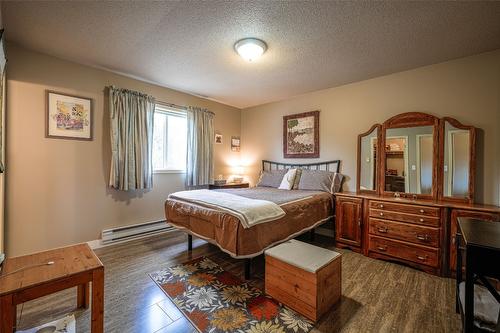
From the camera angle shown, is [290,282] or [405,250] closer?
[290,282]

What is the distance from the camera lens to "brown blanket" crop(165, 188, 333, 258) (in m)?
2.08

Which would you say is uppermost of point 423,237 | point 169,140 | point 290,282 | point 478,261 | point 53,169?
point 169,140

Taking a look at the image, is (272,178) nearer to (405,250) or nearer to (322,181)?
(322,181)

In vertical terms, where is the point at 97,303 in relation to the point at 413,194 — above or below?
below

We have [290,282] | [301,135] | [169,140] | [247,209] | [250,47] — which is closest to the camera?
[290,282]

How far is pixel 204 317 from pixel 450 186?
3126 millimetres

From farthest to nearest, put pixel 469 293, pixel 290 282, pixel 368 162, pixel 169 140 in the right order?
pixel 169 140, pixel 368 162, pixel 290 282, pixel 469 293

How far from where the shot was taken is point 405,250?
8.45 feet

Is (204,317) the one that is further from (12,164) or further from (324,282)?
(12,164)

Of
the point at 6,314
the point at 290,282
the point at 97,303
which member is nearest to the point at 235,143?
the point at 290,282

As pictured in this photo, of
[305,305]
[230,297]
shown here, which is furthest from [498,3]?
[230,297]

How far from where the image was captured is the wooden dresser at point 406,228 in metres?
2.37

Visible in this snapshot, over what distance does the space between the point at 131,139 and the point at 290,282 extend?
2.96 metres

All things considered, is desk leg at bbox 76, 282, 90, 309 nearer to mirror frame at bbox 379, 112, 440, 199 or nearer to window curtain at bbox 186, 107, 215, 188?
window curtain at bbox 186, 107, 215, 188
